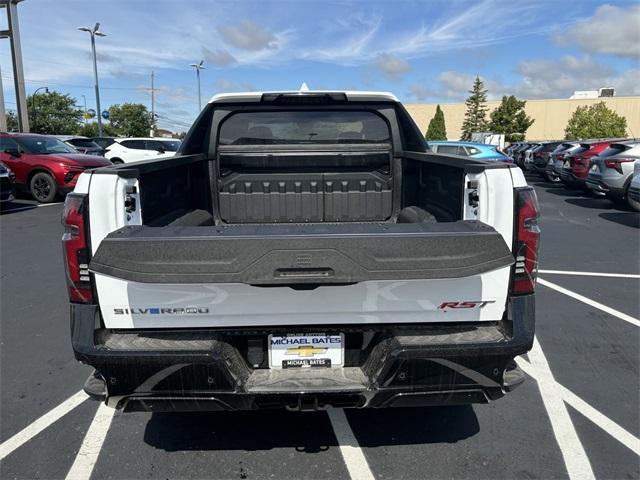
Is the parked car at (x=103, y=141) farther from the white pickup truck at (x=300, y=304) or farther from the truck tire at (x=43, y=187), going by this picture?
the white pickup truck at (x=300, y=304)

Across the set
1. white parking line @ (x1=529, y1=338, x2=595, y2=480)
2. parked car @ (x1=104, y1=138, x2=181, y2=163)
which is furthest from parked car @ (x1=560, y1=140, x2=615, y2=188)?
parked car @ (x1=104, y1=138, x2=181, y2=163)

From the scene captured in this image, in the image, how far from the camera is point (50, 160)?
12.7 metres

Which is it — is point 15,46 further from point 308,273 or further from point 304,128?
point 308,273

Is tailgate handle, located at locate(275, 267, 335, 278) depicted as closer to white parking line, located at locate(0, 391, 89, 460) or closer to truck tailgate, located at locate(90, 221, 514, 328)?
truck tailgate, located at locate(90, 221, 514, 328)

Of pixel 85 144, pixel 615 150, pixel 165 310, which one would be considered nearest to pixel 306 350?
pixel 165 310

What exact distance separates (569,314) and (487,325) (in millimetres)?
3143

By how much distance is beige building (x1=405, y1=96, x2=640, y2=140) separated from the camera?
74625mm

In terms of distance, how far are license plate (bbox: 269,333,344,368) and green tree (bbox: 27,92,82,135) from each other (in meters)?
65.9

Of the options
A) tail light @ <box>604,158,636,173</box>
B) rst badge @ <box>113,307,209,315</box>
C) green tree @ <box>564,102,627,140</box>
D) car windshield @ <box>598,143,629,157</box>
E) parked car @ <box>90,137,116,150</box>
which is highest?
green tree @ <box>564,102,627,140</box>

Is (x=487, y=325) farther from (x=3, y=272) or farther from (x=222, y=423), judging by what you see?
(x=3, y=272)

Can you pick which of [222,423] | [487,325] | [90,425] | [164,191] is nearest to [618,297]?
[487,325]

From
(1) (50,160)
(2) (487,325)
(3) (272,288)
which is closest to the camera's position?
(3) (272,288)

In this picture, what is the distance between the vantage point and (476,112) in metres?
73.4

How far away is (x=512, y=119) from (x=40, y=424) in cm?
6935
